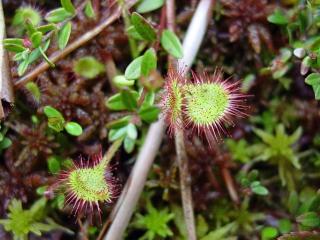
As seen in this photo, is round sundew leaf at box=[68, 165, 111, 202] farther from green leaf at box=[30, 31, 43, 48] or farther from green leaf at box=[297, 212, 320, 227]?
green leaf at box=[297, 212, 320, 227]

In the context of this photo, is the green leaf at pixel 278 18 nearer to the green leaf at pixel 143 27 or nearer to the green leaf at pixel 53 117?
the green leaf at pixel 143 27

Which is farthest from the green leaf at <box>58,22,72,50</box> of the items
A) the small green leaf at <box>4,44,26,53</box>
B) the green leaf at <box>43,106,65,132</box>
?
the green leaf at <box>43,106,65,132</box>

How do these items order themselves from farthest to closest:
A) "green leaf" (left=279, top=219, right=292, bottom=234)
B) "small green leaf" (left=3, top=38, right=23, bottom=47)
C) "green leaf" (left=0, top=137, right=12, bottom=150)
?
"green leaf" (left=279, top=219, right=292, bottom=234) < "green leaf" (left=0, top=137, right=12, bottom=150) < "small green leaf" (left=3, top=38, right=23, bottom=47)

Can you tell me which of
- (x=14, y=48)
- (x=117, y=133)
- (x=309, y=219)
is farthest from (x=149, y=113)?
(x=309, y=219)

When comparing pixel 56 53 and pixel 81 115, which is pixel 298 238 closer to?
pixel 81 115

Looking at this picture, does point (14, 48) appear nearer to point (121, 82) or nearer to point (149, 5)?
point (121, 82)

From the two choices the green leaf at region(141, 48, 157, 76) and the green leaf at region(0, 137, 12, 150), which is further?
the green leaf at region(0, 137, 12, 150)

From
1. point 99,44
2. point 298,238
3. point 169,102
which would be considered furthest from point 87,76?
point 298,238
